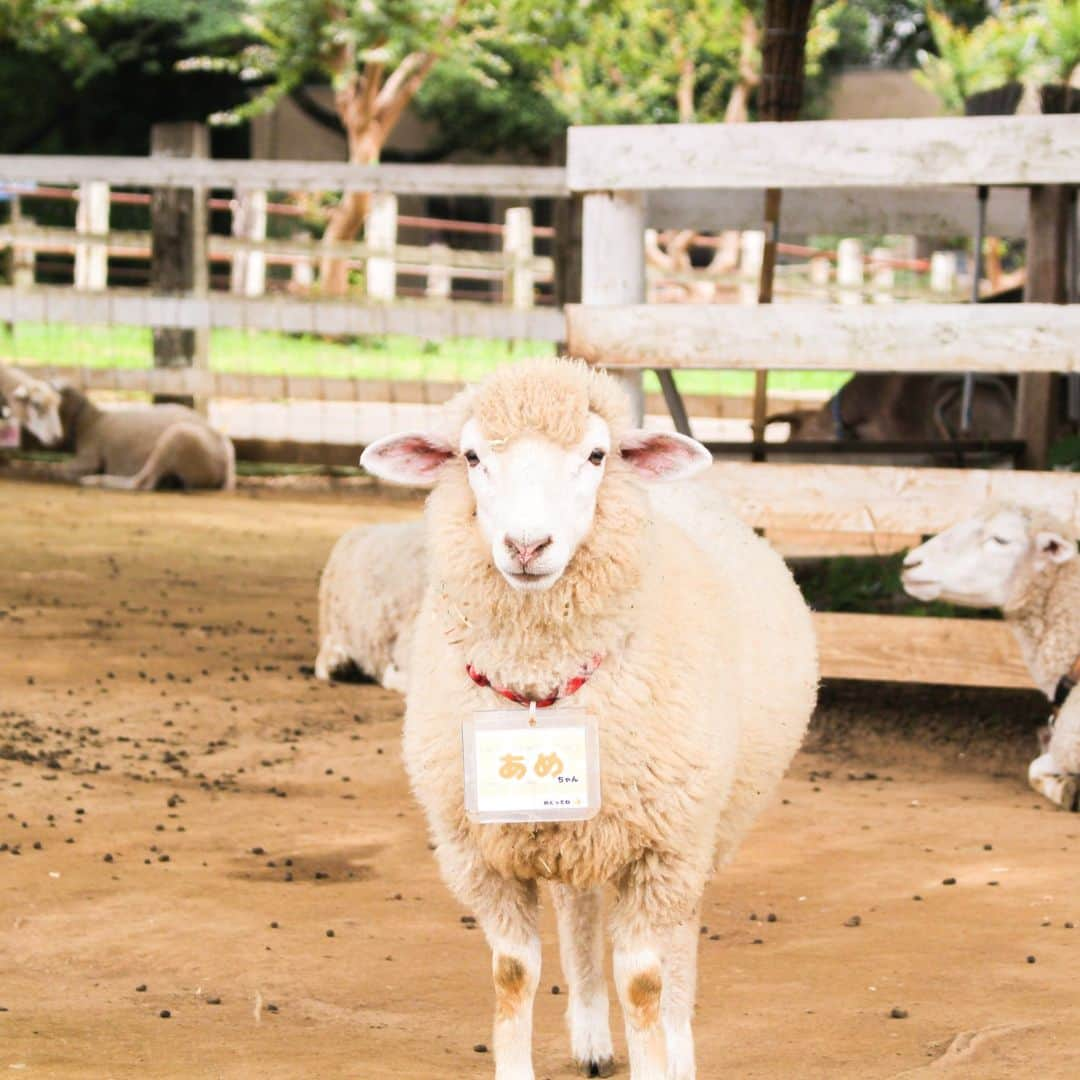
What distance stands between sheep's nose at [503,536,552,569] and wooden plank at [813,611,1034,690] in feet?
11.3

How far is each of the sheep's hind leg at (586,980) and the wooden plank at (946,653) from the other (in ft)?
8.90

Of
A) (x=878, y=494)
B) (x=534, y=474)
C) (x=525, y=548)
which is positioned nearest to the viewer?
(x=525, y=548)

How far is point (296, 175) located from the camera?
13.2m

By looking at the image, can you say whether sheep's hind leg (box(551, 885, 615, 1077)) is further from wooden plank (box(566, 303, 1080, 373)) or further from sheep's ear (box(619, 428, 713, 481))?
wooden plank (box(566, 303, 1080, 373))

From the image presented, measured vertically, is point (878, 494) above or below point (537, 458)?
below

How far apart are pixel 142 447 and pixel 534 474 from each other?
34.7 feet

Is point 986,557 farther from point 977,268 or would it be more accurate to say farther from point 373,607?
point 373,607

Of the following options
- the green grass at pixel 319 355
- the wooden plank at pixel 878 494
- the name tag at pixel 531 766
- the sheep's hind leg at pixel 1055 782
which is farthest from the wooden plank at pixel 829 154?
the green grass at pixel 319 355

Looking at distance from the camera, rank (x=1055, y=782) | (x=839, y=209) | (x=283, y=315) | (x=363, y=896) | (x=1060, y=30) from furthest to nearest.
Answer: (x=1060, y=30), (x=283, y=315), (x=839, y=209), (x=1055, y=782), (x=363, y=896)

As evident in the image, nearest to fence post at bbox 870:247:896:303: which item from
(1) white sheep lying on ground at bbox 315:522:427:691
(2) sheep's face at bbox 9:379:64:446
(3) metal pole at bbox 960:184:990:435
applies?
(2) sheep's face at bbox 9:379:64:446

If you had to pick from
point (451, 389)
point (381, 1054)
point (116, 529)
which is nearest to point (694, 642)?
point (381, 1054)

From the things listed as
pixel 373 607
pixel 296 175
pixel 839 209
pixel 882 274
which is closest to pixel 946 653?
pixel 373 607

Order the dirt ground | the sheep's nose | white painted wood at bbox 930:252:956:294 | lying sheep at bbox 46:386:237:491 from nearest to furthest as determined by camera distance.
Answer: the sheep's nose < the dirt ground < lying sheep at bbox 46:386:237:491 < white painted wood at bbox 930:252:956:294

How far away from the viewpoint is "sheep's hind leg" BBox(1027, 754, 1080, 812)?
18.6ft
